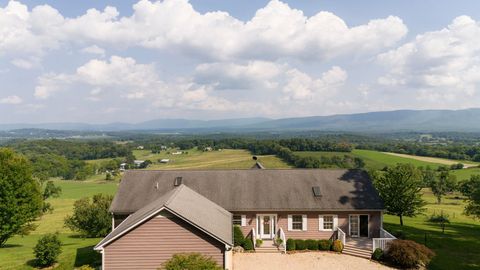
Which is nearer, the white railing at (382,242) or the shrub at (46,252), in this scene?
the shrub at (46,252)

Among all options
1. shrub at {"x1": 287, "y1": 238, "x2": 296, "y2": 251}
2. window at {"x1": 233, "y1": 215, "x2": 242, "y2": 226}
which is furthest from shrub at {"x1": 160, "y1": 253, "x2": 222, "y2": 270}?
shrub at {"x1": 287, "y1": 238, "x2": 296, "y2": 251}

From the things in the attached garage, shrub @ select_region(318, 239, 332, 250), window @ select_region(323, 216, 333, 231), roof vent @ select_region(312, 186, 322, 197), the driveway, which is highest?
roof vent @ select_region(312, 186, 322, 197)

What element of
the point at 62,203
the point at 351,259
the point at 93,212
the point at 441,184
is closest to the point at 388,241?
the point at 351,259

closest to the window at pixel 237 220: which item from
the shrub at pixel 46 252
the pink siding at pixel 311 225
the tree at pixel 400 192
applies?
the pink siding at pixel 311 225

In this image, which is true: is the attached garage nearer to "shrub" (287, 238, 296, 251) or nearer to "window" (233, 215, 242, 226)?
"window" (233, 215, 242, 226)

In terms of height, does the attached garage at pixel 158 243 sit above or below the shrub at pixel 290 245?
above

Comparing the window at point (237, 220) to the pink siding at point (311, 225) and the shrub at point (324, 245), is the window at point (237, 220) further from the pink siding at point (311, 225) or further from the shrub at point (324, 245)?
the shrub at point (324, 245)

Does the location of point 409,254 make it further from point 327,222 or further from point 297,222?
point 297,222
